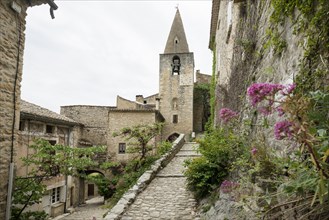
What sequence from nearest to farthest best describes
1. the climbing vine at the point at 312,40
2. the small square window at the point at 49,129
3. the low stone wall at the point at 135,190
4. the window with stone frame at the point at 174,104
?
1. the climbing vine at the point at 312,40
2. the low stone wall at the point at 135,190
3. the small square window at the point at 49,129
4. the window with stone frame at the point at 174,104

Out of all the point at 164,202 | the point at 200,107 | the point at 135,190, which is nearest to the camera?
the point at 164,202

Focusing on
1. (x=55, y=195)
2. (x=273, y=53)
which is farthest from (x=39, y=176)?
(x=55, y=195)

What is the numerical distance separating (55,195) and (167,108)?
14.2m

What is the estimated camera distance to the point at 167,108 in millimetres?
26141

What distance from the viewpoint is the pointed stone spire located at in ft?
92.0

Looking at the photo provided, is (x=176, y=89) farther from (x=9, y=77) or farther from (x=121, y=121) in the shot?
(x=9, y=77)

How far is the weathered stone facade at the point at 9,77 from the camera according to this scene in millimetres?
6461

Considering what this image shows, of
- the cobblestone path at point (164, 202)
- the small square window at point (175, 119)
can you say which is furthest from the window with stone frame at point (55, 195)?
the small square window at point (175, 119)

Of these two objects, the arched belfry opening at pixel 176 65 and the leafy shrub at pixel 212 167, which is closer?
the leafy shrub at pixel 212 167

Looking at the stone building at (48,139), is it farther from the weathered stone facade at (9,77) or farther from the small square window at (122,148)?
the weathered stone facade at (9,77)

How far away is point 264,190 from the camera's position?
316cm

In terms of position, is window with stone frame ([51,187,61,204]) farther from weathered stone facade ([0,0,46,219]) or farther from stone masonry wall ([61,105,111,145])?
weathered stone facade ([0,0,46,219])

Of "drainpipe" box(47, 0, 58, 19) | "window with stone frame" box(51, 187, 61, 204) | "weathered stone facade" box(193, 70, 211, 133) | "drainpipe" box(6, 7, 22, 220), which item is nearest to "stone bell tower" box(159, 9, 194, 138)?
"weathered stone facade" box(193, 70, 211, 133)

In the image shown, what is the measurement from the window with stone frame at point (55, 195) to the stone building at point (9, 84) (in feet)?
29.4
